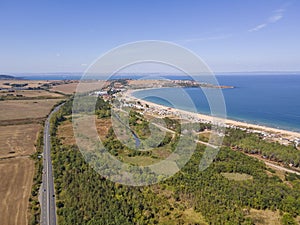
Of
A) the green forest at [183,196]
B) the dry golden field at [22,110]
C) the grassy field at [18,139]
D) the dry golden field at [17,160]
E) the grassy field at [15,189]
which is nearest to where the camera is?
the green forest at [183,196]

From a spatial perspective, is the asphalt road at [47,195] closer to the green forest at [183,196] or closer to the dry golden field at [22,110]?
the green forest at [183,196]

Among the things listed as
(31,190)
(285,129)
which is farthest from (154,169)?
(285,129)

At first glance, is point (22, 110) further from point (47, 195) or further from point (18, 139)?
point (47, 195)

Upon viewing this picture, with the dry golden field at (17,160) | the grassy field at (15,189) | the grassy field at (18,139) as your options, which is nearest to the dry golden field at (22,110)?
the dry golden field at (17,160)

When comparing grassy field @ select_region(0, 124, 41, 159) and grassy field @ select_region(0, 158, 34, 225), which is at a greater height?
grassy field @ select_region(0, 124, 41, 159)

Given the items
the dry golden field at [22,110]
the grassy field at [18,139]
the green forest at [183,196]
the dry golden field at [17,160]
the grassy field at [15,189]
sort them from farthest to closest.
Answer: the dry golden field at [22,110]
the grassy field at [18,139]
the dry golden field at [17,160]
the grassy field at [15,189]
the green forest at [183,196]

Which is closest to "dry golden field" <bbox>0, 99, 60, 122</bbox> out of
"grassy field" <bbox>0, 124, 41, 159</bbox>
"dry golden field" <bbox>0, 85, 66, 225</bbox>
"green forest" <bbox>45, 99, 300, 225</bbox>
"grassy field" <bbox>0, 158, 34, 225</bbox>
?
"dry golden field" <bbox>0, 85, 66, 225</bbox>

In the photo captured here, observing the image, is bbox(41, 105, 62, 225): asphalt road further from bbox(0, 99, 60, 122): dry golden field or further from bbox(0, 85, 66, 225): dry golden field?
bbox(0, 99, 60, 122): dry golden field
